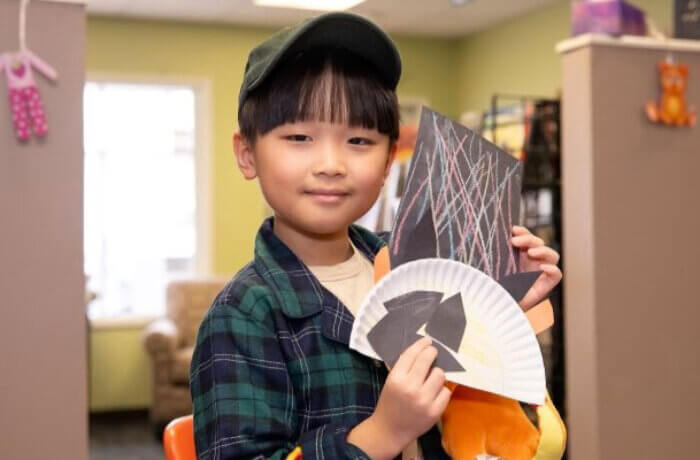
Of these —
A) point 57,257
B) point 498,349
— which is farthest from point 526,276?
point 57,257

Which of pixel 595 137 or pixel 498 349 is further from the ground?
pixel 595 137

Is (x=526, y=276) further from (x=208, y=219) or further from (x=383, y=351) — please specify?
(x=208, y=219)

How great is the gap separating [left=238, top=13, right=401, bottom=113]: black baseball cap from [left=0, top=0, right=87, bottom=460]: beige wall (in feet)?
3.90

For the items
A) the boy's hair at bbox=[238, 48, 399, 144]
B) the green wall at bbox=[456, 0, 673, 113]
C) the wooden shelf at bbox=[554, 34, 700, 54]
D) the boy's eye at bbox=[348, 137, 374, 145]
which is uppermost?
the green wall at bbox=[456, 0, 673, 113]

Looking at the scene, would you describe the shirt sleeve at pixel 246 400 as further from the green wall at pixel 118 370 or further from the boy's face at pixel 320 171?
the green wall at pixel 118 370

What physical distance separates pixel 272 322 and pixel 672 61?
233cm

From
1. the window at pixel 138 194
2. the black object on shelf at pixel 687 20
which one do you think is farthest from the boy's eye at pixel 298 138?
the window at pixel 138 194

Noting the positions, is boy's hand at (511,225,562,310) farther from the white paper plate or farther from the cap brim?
the cap brim

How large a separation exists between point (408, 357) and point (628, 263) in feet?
7.05

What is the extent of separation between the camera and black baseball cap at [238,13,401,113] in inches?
33.2

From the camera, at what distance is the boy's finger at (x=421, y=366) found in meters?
0.76

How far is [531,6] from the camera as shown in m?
5.80

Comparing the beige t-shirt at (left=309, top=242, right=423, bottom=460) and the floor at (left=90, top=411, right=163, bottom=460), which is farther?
the floor at (left=90, top=411, right=163, bottom=460)

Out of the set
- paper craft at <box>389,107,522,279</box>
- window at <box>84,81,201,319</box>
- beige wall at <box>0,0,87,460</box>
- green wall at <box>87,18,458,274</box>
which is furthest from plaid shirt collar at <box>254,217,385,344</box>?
green wall at <box>87,18,458,274</box>
